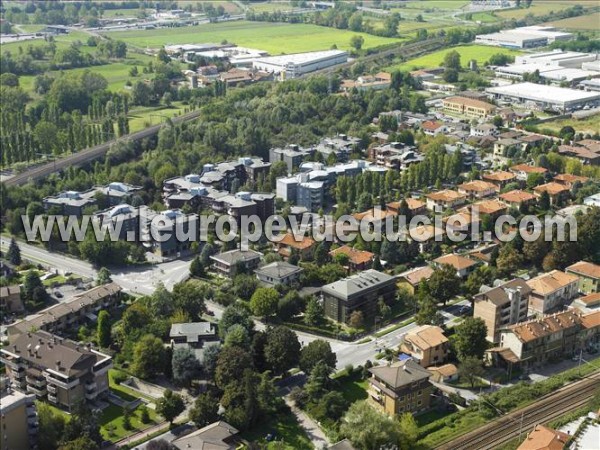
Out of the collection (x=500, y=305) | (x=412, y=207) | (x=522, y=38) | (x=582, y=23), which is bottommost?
(x=500, y=305)

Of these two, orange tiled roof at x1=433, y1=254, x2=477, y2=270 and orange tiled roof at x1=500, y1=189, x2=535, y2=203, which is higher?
orange tiled roof at x1=500, y1=189, x2=535, y2=203

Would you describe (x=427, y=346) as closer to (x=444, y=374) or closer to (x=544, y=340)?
(x=444, y=374)

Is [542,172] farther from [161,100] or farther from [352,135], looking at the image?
[161,100]

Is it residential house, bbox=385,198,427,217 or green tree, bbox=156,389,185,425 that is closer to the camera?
green tree, bbox=156,389,185,425

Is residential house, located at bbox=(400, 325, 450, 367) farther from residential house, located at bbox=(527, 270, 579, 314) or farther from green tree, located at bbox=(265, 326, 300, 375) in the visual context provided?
residential house, located at bbox=(527, 270, 579, 314)

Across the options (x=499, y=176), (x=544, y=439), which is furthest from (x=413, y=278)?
(x=499, y=176)

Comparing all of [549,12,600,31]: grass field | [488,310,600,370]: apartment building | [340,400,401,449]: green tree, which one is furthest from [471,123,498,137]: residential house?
[549,12,600,31]: grass field
